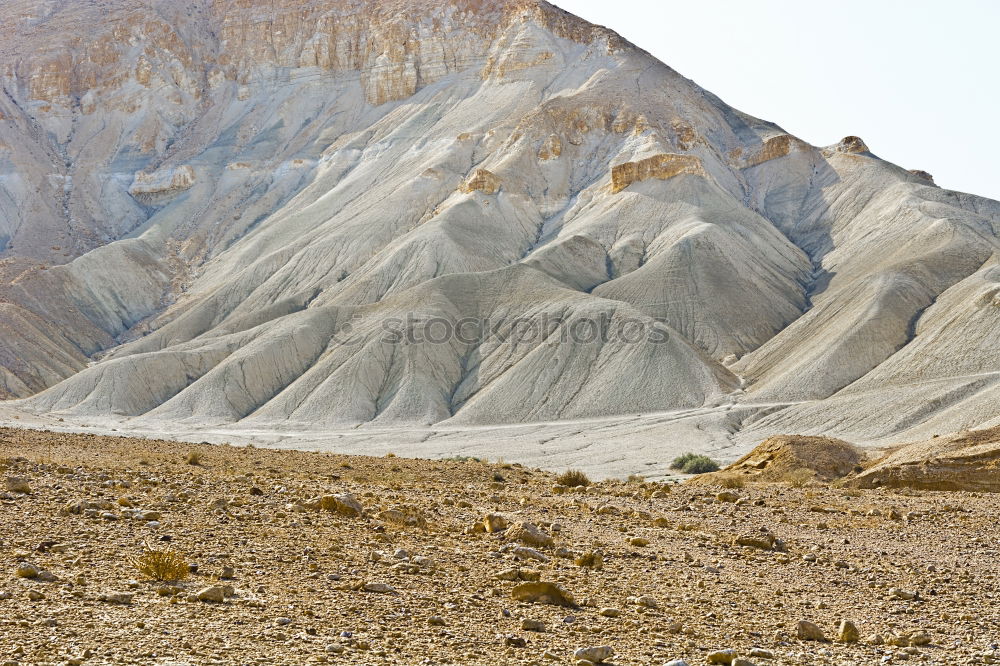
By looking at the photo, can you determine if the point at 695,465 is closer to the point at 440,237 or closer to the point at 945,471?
the point at 945,471

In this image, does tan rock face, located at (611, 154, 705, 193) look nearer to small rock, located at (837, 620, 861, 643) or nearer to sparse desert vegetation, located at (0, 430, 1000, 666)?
sparse desert vegetation, located at (0, 430, 1000, 666)

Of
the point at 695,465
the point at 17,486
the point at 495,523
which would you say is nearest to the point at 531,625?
the point at 495,523

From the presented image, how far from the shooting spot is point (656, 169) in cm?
10250

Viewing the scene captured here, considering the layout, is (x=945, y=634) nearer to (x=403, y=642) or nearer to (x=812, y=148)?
(x=403, y=642)

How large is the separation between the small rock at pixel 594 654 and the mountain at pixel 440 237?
4202 centimetres

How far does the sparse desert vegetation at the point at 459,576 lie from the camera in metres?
6.82

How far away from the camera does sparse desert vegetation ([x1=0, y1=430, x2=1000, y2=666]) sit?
6.82 meters

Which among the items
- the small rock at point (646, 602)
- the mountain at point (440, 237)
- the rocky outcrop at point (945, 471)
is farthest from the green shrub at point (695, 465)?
the small rock at point (646, 602)

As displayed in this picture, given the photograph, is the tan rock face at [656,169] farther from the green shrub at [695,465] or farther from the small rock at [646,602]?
the small rock at [646,602]

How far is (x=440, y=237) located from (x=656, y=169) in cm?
2486

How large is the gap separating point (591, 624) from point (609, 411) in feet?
190

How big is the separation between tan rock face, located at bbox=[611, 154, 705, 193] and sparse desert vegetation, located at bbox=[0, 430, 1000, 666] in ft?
295

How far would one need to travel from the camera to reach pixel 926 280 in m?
77.1

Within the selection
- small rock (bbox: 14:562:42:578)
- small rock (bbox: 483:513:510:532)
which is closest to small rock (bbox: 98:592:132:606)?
small rock (bbox: 14:562:42:578)
